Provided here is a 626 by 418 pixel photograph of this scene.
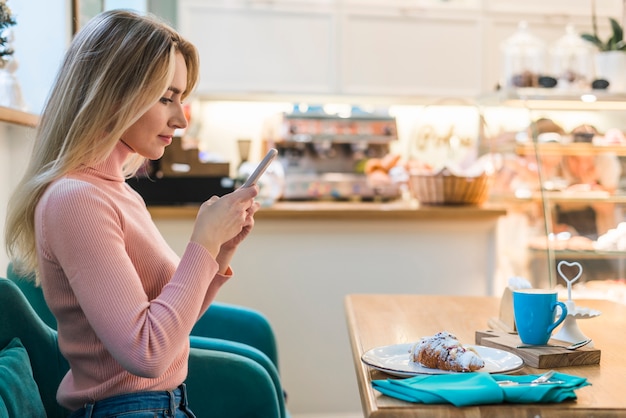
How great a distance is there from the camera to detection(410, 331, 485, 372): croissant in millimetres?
1231

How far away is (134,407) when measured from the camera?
4.30ft

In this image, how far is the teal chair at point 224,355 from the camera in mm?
1723

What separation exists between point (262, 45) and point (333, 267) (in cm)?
163

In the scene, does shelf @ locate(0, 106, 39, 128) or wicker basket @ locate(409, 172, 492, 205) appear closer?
shelf @ locate(0, 106, 39, 128)

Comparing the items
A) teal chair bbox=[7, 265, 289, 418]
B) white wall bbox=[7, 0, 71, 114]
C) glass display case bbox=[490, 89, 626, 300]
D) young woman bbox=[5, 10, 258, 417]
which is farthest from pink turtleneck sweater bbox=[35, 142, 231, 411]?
glass display case bbox=[490, 89, 626, 300]

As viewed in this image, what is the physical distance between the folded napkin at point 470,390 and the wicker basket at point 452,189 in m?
2.30

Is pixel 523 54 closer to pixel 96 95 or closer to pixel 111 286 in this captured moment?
pixel 96 95

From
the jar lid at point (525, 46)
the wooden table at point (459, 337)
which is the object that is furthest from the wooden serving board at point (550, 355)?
the jar lid at point (525, 46)

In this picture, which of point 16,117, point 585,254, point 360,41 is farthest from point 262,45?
point 16,117

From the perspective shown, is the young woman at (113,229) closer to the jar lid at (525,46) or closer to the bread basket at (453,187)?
the bread basket at (453,187)

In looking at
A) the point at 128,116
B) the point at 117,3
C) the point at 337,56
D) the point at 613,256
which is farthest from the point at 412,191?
the point at 128,116

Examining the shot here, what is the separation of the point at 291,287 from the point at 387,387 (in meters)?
2.20

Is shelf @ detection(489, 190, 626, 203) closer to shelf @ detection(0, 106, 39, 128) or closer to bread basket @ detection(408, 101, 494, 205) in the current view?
bread basket @ detection(408, 101, 494, 205)

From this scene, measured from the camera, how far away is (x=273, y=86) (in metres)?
4.46
